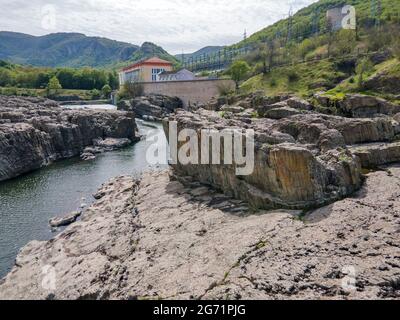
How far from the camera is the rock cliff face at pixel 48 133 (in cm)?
6044

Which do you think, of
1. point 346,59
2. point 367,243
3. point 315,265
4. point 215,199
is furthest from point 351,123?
point 346,59

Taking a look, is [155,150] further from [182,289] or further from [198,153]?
[182,289]

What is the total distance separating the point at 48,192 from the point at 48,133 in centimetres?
2599

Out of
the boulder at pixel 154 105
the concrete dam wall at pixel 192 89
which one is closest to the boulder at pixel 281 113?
the concrete dam wall at pixel 192 89

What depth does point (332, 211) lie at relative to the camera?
84.8 ft

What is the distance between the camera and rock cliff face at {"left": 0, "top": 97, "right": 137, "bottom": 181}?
2379 inches

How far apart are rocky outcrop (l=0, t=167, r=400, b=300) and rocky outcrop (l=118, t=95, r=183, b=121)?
89.1 meters

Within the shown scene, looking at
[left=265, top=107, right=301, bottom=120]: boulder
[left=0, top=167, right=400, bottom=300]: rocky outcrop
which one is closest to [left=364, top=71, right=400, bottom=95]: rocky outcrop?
[left=265, top=107, right=301, bottom=120]: boulder

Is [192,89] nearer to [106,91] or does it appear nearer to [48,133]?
[48,133]

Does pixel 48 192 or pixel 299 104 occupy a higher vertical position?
pixel 299 104

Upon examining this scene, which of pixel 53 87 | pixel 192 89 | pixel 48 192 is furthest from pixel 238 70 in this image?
pixel 53 87

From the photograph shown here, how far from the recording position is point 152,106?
411 feet

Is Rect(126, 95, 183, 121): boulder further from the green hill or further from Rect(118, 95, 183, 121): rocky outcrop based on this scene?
the green hill
